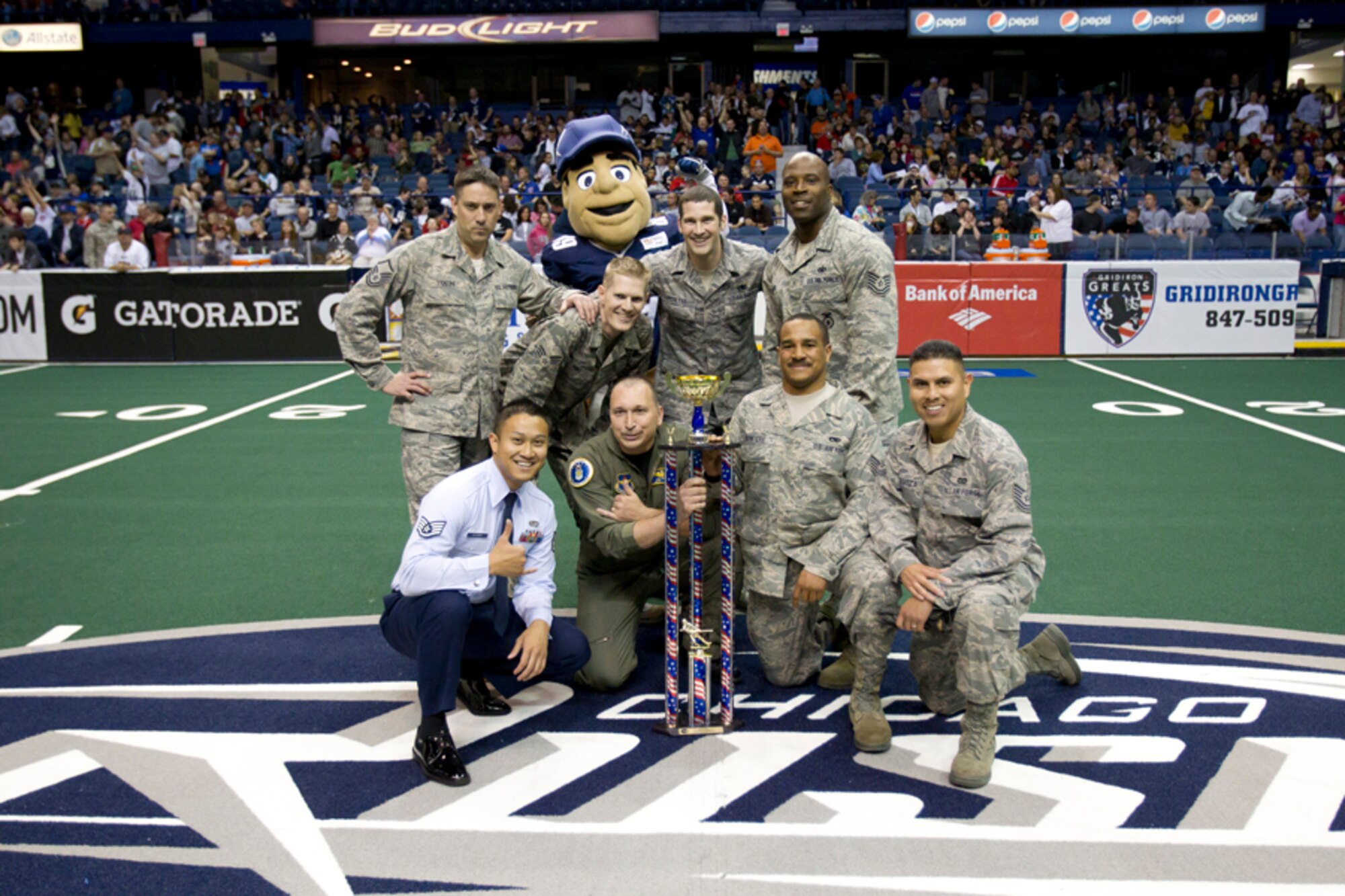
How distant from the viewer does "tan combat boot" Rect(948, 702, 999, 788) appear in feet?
12.1

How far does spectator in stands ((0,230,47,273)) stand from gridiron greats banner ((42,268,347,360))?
1.70 m

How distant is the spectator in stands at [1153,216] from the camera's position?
16.9m

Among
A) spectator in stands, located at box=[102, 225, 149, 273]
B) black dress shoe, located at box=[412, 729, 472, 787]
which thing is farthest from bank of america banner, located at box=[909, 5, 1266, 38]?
black dress shoe, located at box=[412, 729, 472, 787]

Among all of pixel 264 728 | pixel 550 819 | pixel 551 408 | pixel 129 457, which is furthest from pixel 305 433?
pixel 550 819

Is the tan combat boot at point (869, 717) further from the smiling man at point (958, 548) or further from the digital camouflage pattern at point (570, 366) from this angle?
the digital camouflage pattern at point (570, 366)

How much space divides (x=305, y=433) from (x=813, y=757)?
7.17 m

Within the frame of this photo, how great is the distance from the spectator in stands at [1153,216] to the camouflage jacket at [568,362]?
1365 cm

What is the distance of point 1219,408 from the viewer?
1069 centimetres

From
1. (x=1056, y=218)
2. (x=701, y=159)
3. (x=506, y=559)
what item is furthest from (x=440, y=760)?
(x=701, y=159)

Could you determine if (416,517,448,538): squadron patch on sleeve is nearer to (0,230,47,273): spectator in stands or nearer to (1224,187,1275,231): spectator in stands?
(0,230,47,273): spectator in stands

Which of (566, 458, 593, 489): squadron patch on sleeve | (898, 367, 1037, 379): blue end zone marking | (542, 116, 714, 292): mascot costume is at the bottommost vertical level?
(898, 367, 1037, 379): blue end zone marking

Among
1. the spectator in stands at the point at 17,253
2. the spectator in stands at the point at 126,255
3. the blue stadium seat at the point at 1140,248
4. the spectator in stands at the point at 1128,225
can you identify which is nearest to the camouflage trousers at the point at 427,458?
the spectator in stands at the point at 126,255

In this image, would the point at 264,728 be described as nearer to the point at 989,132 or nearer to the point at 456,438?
the point at 456,438

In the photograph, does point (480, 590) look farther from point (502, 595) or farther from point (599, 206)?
point (599, 206)
